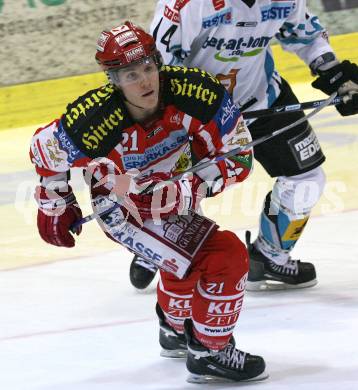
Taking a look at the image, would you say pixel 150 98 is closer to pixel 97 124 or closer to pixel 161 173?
pixel 97 124

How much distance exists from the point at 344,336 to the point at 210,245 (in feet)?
1.90

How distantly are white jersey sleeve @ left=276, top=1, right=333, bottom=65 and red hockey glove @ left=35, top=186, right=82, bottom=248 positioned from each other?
1.17 meters

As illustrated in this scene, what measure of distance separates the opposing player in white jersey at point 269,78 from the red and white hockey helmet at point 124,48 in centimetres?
65

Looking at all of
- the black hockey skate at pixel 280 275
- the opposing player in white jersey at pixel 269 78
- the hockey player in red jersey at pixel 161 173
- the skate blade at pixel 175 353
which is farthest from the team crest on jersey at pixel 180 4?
the skate blade at pixel 175 353

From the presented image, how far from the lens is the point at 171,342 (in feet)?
10.3

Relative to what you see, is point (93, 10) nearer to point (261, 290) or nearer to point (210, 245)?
point (261, 290)

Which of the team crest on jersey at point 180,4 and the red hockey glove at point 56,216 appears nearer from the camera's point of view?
the red hockey glove at point 56,216

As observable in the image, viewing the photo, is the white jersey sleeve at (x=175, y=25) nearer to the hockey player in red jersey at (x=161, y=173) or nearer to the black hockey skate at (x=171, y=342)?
the hockey player in red jersey at (x=161, y=173)

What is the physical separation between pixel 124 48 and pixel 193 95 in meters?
0.22

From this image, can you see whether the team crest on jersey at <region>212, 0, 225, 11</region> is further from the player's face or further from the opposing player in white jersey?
the player's face

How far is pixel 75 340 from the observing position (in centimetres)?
336

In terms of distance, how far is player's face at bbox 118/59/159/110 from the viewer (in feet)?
9.07

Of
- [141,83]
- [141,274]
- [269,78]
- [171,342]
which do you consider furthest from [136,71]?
[141,274]

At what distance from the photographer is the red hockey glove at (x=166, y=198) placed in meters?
2.91
